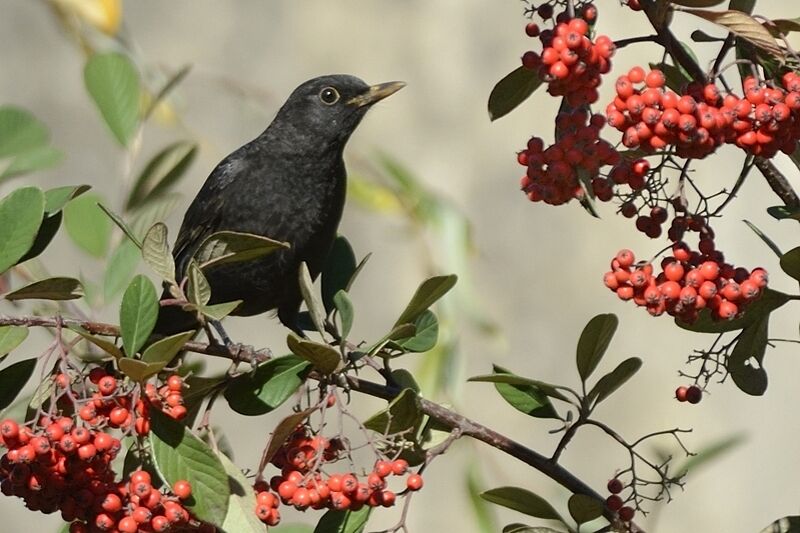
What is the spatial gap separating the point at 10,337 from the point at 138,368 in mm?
271

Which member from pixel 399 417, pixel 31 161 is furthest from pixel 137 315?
pixel 31 161

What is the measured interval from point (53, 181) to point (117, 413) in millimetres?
4419

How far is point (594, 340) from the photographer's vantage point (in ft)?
6.15

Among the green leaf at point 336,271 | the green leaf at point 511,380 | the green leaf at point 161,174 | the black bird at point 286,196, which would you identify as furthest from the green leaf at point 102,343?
the black bird at point 286,196

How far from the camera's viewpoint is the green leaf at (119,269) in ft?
7.87

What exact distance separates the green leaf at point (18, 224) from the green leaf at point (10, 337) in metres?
0.09

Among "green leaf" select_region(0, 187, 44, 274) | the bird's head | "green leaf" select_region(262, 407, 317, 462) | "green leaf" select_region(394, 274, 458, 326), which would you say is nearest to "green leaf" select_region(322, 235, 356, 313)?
"green leaf" select_region(394, 274, 458, 326)

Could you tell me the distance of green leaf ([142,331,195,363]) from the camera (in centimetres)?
155

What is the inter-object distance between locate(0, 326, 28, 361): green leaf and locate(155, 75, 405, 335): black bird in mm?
1267

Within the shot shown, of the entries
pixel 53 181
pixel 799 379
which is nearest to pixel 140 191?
pixel 53 181

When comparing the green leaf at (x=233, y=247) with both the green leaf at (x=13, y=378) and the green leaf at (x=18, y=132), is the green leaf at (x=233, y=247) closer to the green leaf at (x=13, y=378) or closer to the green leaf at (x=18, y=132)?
the green leaf at (x=13, y=378)

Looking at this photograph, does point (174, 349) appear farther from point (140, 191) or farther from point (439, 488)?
point (439, 488)

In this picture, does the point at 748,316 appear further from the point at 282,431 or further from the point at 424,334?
the point at 282,431

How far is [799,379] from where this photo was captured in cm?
582
